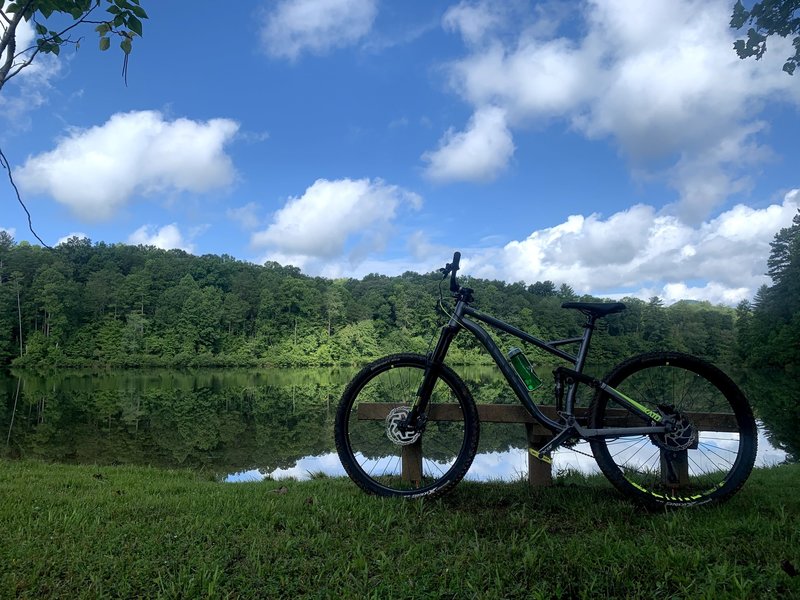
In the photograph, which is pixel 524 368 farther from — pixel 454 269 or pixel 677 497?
pixel 677 497

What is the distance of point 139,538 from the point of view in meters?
3.05

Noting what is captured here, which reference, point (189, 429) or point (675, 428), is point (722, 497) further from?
point (189, 429)

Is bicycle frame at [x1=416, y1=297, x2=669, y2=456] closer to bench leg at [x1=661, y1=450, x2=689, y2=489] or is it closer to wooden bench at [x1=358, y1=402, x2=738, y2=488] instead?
wooden bench at [x1=358, y1=402, x2=738, y2=488]

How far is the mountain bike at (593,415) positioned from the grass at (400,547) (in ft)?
0.82

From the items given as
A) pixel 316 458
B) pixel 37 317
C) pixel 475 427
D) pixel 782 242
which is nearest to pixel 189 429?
pixel 316 458

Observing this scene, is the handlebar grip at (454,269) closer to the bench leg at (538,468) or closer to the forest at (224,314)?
the bench leg at (538,468)

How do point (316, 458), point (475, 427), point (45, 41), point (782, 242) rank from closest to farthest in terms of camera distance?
1. point (45, 41)
2. point (475, 427)
3. point (316, 458)
4. point (782, 242)

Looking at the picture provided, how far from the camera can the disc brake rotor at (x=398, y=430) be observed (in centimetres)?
406

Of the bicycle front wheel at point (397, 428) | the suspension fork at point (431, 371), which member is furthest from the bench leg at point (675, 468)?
the suspension fork at point (431, 371)

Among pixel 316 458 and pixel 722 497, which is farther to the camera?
pixel 316 458

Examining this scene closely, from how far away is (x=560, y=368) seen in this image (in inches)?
149

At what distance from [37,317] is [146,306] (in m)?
14.1

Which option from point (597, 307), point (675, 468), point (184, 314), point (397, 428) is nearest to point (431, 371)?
point (397, 428)

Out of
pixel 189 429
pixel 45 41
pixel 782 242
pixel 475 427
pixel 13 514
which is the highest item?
pixel 782 242
